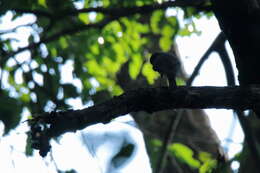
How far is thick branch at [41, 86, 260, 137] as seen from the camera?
5.79 feet

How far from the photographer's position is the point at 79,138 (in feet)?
7.48

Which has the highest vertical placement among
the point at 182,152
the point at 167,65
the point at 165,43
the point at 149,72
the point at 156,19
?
the point at 167,65

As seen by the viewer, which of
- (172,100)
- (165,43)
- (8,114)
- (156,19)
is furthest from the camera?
(165,43)

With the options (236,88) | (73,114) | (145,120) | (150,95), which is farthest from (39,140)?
(145,120)

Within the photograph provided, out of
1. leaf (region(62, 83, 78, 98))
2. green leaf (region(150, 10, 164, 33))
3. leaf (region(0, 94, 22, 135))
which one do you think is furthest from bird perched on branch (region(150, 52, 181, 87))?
green leaf (region(150, 10, 164, 33))

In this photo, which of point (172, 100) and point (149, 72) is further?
point (149, 72)

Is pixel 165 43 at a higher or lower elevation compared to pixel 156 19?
lower

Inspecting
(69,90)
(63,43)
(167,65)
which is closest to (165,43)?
(63,43)

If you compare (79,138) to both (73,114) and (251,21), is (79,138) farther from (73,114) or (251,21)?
(251,21)

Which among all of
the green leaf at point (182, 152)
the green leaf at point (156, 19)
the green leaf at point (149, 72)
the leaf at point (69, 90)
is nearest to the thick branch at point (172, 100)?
the green leaf at point (182, 152)

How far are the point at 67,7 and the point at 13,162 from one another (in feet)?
6.44

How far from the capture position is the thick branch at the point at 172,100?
5.79ft

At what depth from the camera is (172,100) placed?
6.12 feet

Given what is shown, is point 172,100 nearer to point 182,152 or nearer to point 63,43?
point 182,152
